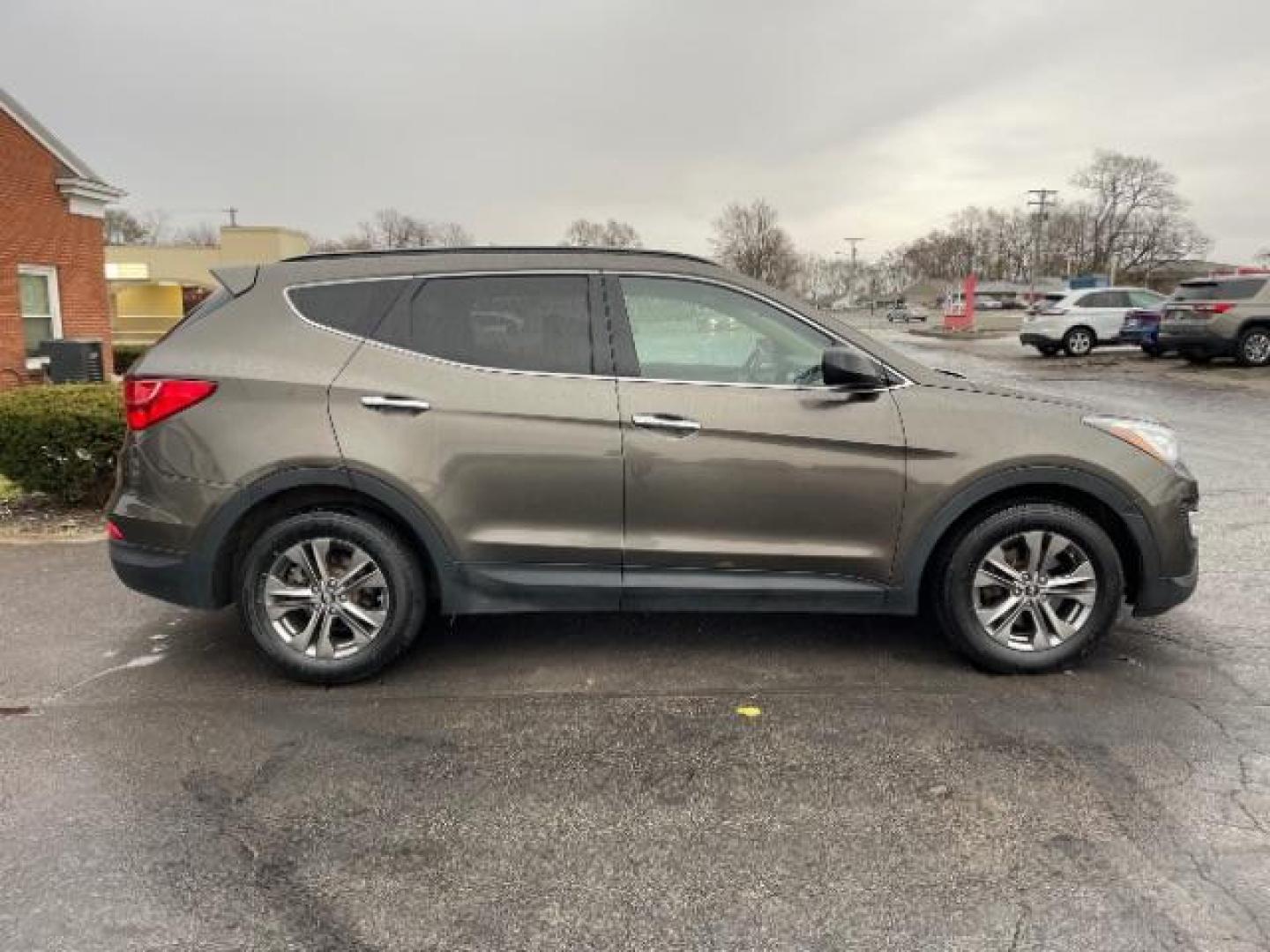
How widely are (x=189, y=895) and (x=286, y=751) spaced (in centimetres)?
84

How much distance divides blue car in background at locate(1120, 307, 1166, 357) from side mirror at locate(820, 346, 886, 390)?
816 inches

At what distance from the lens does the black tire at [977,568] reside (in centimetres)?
381

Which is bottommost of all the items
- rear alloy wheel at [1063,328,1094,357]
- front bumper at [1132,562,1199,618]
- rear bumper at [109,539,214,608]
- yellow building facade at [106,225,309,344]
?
front bumper at [1132,562,1199,618]

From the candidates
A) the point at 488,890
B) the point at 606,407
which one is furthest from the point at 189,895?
the point at 606,407

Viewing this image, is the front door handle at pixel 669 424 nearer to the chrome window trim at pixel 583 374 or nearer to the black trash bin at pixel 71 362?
the chrome window trim at pixel 583 374

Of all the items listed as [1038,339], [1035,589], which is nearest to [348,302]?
[1035,589]

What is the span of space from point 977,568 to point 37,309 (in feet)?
57.8

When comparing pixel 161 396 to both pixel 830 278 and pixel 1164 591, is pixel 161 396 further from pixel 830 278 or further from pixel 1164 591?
pixel 830 278

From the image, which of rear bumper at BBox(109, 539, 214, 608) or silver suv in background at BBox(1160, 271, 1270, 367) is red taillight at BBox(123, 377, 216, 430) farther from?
silver suv in background at BBox(1160, 271, 1270, 367)

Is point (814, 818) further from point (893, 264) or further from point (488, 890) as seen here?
point (893, 264)

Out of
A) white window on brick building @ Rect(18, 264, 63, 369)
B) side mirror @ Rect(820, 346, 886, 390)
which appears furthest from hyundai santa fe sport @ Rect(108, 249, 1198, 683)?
white window on brick building @ Rect(18, 264, 63, 369)

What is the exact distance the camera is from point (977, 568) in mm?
3848

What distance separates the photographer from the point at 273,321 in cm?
382

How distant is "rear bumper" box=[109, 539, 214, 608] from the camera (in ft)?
12.4
